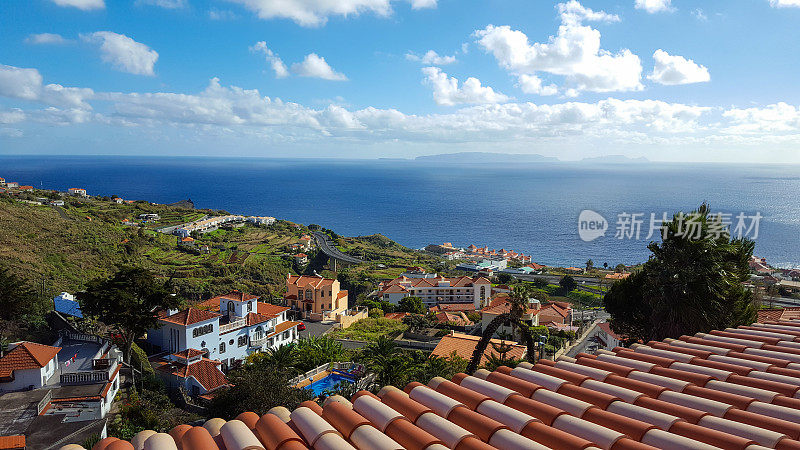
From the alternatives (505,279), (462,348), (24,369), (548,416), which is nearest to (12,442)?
(24,369)

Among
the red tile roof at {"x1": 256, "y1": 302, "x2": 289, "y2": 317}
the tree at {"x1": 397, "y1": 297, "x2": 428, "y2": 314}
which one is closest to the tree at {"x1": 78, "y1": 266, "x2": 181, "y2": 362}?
the red tile roof at {"x1": 256, "y1": 302, "x2": 289, "y2": 317}

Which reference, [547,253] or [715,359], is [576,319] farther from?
[547,253]

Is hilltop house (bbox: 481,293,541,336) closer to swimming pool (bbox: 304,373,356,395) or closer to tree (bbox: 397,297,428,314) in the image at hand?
tree (bbox: 397,297,428,314)

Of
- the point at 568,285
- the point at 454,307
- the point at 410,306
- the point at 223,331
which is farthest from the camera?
the point at 568,285

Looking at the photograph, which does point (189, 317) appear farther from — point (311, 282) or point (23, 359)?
point (311, 282)

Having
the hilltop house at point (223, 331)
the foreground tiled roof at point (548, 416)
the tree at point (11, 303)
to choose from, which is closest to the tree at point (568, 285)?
the hilltop house at point (223, 331)

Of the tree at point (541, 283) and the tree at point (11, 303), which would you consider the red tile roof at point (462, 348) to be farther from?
the tree at point (541, 283)
